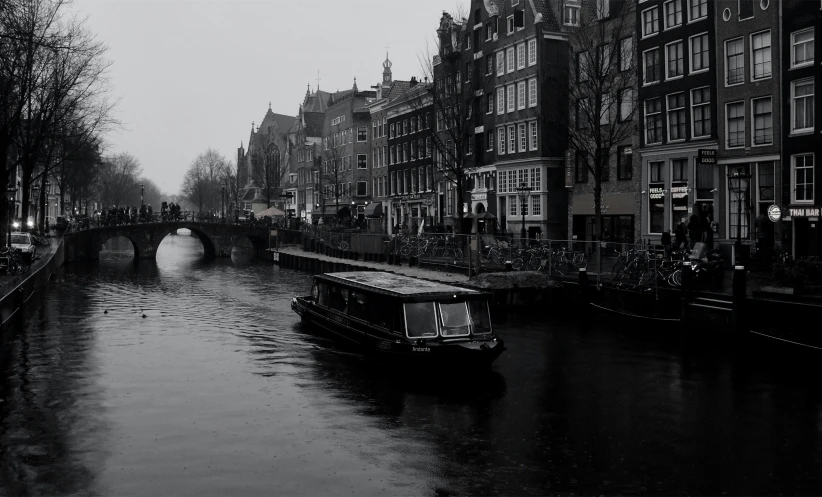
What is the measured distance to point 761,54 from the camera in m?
42.3

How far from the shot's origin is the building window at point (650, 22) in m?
50.4

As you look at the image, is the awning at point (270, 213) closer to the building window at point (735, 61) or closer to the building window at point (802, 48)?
the building window at point (735, 61)

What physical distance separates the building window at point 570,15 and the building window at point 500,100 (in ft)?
22.8

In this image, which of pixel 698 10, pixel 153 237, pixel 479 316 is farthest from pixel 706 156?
pixel 153 237

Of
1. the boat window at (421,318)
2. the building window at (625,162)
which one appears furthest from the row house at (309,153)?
the boat window at (421,318)

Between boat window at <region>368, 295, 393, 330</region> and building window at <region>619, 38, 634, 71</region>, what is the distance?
107 ft

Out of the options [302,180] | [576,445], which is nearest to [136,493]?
[576,445]

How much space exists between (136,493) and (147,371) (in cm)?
1112

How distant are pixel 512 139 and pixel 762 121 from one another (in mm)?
25328

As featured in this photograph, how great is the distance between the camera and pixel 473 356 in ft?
74.7

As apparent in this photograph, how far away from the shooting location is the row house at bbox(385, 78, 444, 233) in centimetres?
8025

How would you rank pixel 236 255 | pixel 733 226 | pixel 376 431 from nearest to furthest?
pixel 376 431 < pixel 733 226 < pixel 236 255

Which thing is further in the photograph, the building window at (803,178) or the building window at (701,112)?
the building window at (701,112)

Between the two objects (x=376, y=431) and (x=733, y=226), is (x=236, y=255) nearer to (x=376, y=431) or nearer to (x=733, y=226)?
(x=733, y=226)
